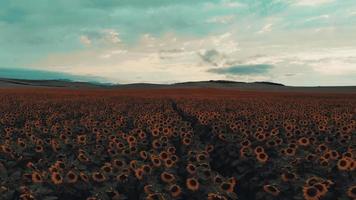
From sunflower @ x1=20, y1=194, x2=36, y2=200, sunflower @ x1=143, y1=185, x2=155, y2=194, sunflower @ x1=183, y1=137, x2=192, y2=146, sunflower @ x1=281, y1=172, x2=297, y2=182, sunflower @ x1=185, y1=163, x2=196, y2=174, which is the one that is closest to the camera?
sunflower @ x1=20, y1=194, x2=36, y2=200

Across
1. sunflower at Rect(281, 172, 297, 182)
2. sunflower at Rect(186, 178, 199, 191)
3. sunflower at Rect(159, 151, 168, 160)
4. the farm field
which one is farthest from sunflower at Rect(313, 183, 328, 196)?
sunflower at Rect(159, 151, 168, 160)

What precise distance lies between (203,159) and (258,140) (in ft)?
8.22

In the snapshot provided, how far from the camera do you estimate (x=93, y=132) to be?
11305 mm

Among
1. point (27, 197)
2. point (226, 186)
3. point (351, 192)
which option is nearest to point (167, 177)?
point (226, 186)

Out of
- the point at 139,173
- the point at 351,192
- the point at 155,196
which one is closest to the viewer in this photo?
the point at 155,196

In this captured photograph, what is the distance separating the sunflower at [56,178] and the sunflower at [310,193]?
3.68m

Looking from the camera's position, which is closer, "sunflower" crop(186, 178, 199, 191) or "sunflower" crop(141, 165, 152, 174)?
"sunflower" crop(186, 178, 199, 191)

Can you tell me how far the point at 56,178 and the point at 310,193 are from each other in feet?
12.6

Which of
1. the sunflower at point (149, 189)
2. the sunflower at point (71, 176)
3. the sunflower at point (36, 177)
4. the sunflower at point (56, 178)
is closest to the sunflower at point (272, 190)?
the sunflower at point (149, 189)

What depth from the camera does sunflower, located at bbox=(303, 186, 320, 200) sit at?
6469mm

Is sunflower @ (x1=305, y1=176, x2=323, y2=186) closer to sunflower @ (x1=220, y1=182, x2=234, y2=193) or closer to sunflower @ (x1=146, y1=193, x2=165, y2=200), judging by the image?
sunflower @ (x1=220, y1=182, x2=234, y2=193)

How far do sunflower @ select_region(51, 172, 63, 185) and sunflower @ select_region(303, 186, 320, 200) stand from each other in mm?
3678

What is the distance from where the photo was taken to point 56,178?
6.83 m

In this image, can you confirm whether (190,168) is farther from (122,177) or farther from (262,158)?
(262,158)
